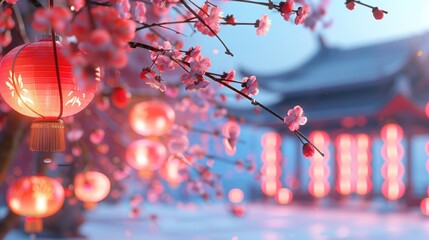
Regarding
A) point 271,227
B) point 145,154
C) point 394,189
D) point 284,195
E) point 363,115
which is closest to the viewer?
point 145,154

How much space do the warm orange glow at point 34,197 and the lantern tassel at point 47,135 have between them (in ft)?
7.10

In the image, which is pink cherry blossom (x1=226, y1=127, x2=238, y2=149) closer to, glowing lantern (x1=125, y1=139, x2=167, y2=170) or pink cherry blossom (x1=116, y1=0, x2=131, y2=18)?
pink cherry blossom (x1=116, y1=0, x2=131, y2=18)

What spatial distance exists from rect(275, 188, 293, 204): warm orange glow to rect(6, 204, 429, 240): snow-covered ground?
3197 millimetres

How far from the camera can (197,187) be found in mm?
4465

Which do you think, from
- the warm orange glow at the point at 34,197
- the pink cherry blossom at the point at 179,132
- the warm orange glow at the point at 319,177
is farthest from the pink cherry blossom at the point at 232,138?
the warm orange glow at the point at 319,177

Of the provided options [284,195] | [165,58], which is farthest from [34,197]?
[284,195]

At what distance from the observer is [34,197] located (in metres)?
4.31

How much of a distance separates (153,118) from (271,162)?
43.9 ft

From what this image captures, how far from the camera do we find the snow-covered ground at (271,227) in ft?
31.2

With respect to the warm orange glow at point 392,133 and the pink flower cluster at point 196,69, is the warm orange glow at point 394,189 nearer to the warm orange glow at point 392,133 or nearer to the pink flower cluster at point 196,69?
the warm orange glow at point 392,133

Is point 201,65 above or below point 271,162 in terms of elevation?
below

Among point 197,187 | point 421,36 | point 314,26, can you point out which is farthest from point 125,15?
point 421,36

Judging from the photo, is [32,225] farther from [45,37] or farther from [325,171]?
[325,171]

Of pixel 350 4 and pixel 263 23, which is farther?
pixel 263 23
